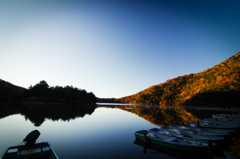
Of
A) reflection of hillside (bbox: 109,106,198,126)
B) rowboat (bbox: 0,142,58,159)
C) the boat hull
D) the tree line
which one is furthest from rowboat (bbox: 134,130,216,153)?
the tree line

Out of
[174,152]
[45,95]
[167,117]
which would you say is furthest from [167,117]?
[45,95]

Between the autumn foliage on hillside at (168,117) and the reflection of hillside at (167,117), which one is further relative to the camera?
the reflection of hillside at (167,117)

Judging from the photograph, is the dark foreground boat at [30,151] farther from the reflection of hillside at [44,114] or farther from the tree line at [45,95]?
the tree line at [45,95]

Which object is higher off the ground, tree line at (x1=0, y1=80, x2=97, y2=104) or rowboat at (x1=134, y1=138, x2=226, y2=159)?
tree line at (x1=0, y1=80, x2=97, y2=104)

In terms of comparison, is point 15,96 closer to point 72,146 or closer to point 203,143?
point 72,146

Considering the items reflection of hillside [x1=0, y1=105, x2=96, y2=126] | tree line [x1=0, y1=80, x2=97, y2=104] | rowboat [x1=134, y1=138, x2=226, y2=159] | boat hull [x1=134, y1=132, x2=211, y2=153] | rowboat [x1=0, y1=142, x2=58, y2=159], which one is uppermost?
tree line [x1=0, y1=80, x2=97, y2=104]

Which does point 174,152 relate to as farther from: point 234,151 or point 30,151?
point 30,151

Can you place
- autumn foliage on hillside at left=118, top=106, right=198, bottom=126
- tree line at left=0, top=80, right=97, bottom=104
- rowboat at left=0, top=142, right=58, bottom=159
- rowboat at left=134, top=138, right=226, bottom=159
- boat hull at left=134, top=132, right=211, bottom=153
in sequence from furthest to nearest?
tree line at left=0, top=80, right=97, bottom=104
autumn foliage on hillside at left=118, top=106, right=198, bottom=126
rowboat at left=134, top=138, right=226, bottom=159
boat hull at left=134, top=132, right=211, bottom=153
rowboat at left=0, top=142, right=58, bottom=159

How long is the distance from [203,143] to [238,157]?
2273 millimetres

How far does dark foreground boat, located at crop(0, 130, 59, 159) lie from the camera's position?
23.3 feet

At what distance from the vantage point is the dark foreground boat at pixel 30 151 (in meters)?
7.11

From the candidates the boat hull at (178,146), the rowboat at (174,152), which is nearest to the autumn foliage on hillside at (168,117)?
the rowboat at (174,152)

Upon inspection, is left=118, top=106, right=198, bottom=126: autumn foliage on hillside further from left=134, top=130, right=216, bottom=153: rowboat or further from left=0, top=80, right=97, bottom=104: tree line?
left=0, top=80, right=97, bottom=104: tree line

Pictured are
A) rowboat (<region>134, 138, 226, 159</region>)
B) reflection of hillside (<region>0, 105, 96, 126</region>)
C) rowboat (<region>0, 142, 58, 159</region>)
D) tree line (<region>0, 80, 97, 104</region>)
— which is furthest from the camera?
tree line (<region>0, 80, 97, 104</region>)
